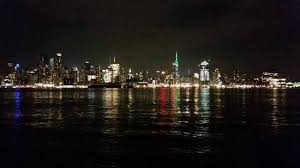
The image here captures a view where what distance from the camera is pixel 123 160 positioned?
2980 centimetres

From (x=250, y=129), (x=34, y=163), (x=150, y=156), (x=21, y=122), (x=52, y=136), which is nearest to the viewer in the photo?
(x=34, y=163)

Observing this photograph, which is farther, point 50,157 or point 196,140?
point 196,140

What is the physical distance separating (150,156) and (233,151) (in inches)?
237

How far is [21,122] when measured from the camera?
56531mm

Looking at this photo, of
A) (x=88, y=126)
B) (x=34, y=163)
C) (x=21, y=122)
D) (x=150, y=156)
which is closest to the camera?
(x=34, y=163)

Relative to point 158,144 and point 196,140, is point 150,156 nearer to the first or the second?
point 158,144

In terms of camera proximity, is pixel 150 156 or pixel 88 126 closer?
pixel 150 156

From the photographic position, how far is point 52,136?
137 feet

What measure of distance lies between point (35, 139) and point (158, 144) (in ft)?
35.0

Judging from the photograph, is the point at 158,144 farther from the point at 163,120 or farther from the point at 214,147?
the point at 163,120

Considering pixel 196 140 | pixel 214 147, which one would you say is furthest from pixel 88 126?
pixel 214 147

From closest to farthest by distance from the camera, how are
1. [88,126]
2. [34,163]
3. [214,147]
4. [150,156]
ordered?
[34,163] → [150,156] → [214,147] → [88,126]

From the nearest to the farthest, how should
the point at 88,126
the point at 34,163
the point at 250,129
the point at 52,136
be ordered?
the point at 34,163
the point at 52,136
the point at 250,129
the point at 88,126

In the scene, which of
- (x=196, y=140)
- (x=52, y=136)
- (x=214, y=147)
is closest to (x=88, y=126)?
(x=52, y=136)
